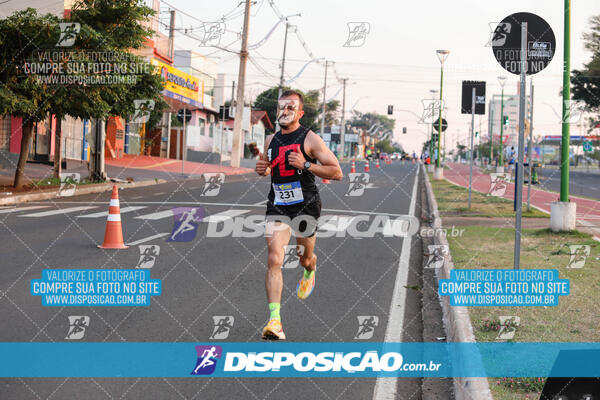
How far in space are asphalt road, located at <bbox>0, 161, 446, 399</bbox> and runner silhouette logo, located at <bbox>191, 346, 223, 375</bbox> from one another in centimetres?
16

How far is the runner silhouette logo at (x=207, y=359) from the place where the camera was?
4.63 m

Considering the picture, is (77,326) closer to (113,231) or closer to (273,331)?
(273,331)

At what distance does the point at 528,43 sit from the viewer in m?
6.50

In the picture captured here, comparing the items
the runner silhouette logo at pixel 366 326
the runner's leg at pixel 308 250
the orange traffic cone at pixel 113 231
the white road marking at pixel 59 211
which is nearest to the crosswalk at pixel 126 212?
the white road marking at pixel 59 211

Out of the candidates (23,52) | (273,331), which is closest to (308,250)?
(273,331)

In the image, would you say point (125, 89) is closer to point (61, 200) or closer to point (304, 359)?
point (61, 200)

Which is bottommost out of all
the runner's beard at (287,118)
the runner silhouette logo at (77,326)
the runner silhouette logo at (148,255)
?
the runner silhouette logo at (77,326)

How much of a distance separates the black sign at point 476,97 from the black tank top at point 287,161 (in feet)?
36.6

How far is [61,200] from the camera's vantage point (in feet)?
58.1

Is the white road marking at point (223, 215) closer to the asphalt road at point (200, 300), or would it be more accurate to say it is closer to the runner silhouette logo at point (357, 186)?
the asphalt road at point (200, 300)

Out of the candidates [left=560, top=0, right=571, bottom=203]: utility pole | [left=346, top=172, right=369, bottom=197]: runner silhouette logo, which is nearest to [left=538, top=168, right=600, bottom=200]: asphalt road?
[left=346, top=172, right=369, bottom=197]: runner silhouette logo

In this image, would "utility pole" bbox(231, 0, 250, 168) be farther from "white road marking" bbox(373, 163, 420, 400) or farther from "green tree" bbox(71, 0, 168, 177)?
"white road marking" bbox(373, 163, 420, 400)

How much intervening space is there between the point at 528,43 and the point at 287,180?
292cm

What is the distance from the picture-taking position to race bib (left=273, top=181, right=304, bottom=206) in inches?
207
